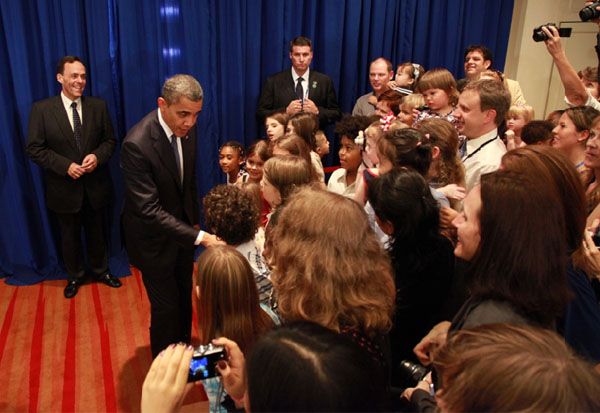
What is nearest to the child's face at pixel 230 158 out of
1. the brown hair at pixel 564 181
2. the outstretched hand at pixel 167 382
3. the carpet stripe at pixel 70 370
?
the carpet stripe at pixel 70 370

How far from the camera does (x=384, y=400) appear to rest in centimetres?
92

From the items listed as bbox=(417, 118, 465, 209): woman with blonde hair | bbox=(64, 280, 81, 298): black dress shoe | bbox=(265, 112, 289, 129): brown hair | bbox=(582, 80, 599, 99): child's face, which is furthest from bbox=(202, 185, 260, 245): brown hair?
bbox=(582, 80, 599, 99): child's face

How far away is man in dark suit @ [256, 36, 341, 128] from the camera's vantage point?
416cm

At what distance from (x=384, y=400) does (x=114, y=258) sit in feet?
12.2

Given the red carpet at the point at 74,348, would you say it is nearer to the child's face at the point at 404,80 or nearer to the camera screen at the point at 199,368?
the camera screen at the point at 199,368

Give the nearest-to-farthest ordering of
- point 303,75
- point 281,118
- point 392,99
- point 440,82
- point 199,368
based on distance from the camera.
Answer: point 199,368
point 440,82
point 281,118
point 392,99
point 303,75

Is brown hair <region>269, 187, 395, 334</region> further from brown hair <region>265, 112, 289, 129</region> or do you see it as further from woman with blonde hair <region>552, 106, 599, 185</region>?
brown hair <region>265, 112, 289, 129</region>

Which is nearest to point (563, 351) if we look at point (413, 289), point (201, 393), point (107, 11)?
point (413, 289)

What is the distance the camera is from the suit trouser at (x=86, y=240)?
3781 mm

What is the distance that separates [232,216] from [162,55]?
2.41 meters

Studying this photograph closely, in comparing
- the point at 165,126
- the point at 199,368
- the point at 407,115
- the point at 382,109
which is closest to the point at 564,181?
the point at 199,368

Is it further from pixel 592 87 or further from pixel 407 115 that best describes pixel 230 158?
pixel 592 87

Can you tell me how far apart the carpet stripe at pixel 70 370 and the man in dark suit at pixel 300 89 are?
2.18 metres

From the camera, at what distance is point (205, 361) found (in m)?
1.23
